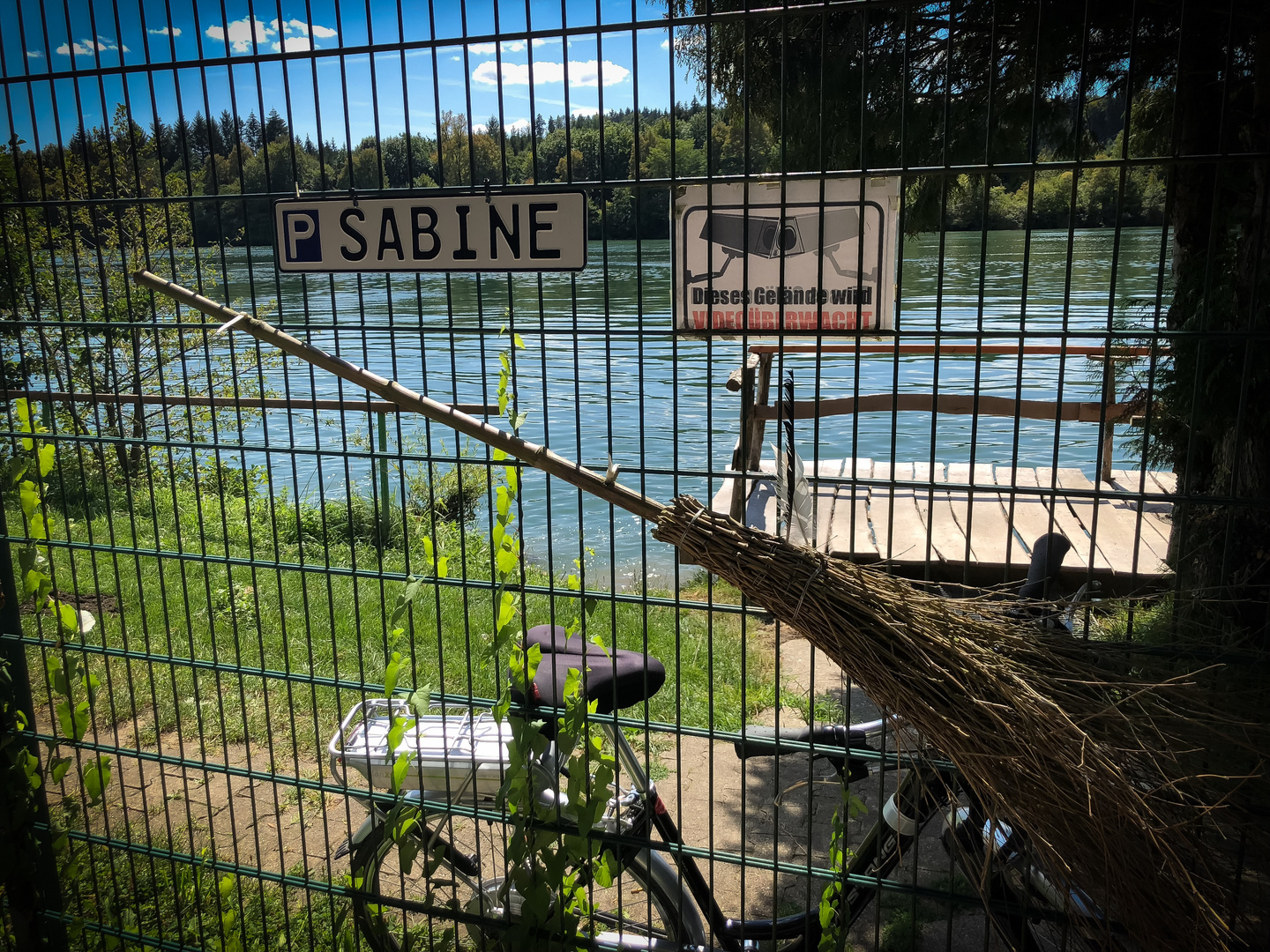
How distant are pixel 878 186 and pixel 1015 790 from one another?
121 centimetres

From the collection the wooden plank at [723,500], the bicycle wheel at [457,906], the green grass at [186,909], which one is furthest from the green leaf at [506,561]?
the wooden plank at [723,500]

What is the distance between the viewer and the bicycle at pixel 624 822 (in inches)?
89.4

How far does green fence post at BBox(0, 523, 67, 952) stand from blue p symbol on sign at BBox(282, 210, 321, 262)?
134 centimetres

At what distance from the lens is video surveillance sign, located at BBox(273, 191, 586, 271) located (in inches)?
86.0

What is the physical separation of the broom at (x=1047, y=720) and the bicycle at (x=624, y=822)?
8.9 inches

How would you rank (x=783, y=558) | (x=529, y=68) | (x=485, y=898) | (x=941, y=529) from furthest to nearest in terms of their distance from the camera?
(x=941, y=529) < (x=485, y=898) < (x=529, y=68) < (x=783, y=558)

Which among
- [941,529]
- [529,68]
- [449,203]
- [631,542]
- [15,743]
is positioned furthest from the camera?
[631,542]

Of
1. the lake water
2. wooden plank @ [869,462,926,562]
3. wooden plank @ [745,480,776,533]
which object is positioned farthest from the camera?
the lake water

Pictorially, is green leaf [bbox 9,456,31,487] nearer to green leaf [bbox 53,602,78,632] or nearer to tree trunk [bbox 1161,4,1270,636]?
green leaf [bbox 53,602,78,632]

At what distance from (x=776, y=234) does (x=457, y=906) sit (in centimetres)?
184

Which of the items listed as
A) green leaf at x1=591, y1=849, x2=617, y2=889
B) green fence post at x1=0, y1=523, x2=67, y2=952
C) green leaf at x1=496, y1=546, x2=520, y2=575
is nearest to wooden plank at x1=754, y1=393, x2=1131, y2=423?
green leaf at x1=496, y1=546, x2=520, y2=575

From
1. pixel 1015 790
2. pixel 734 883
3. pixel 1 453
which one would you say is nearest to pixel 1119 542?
pixel 734 883

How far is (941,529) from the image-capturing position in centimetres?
496

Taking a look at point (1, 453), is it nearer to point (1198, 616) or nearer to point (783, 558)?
point (783, 558)
